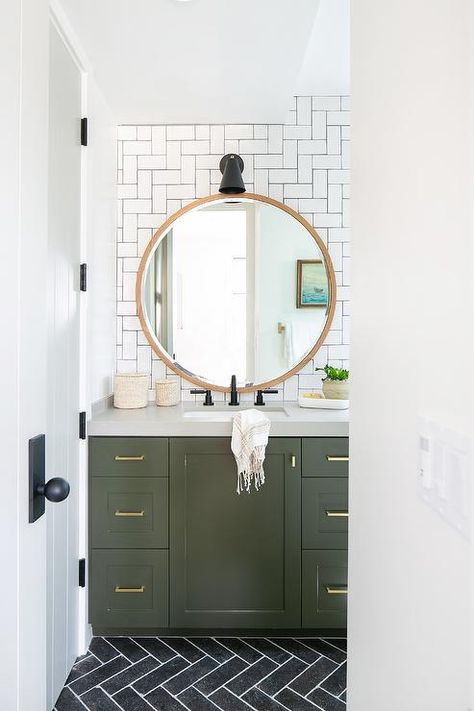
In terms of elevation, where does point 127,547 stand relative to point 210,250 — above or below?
below

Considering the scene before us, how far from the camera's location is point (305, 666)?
6.54 feet

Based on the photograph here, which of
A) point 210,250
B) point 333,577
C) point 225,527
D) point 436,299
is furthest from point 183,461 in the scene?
point 436,299

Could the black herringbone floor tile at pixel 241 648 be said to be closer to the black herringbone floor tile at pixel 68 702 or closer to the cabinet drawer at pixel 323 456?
the black herringbone floor tile at pixel 68 702

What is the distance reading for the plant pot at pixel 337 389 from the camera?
2.51 meters

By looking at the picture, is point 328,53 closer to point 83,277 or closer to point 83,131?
point 83,131

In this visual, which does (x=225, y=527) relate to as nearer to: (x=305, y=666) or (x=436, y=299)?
(x=305, y=666)

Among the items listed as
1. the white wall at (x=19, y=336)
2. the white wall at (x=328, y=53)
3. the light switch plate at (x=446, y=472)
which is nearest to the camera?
the light switch plate at (x=446, y=472)

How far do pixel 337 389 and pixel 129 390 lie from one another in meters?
1.06

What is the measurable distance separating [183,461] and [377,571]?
1339 millimetres

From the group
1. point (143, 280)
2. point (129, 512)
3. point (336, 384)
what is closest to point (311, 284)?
point (336, 384)

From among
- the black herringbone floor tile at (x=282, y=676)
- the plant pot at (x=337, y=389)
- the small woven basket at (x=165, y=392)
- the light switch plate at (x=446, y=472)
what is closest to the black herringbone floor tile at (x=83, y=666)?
the black herringbone floor tile at (x=282, y=676)

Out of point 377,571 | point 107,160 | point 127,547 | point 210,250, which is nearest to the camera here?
point 377,571

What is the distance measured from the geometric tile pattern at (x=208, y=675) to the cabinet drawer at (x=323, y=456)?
0.76 meters

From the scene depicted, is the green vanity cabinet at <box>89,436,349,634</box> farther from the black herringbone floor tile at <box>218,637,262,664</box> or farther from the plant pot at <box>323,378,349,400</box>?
the plant pot at <box>323,378,349,400</box>
